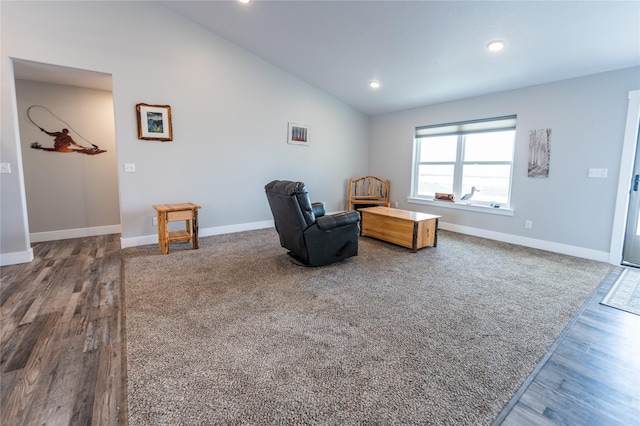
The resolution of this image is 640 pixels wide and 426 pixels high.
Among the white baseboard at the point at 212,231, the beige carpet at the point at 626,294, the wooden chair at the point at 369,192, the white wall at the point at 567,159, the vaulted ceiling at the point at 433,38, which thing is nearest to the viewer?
the beige carpet at the point at 626,294

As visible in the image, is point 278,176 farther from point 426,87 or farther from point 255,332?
point 255,332

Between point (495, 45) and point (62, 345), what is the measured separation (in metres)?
4.68

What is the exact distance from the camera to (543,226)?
4.04 meters

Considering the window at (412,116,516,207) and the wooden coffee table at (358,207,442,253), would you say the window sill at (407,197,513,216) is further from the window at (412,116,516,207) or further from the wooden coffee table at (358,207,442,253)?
the wooden coffee table at (358,207,442,253)

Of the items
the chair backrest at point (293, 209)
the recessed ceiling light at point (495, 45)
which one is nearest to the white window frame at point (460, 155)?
the recessed ceiling light at point (495, 45)

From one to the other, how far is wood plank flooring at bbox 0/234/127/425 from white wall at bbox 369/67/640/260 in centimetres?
491

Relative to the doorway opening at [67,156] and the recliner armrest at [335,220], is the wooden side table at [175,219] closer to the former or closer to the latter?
the doorway opening at [67,156]

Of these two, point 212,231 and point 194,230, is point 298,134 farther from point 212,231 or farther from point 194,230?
point 194,230

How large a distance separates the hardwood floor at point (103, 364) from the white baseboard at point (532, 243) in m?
1.20

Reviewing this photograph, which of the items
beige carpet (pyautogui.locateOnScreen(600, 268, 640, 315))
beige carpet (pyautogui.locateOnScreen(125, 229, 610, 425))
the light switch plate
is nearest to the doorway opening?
beige carpet (pyautogui.locateOnScreen(125, 229, 610, 425))

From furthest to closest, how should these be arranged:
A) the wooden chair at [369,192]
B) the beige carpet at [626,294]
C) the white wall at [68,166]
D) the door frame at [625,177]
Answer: the wooden chair at [369,192] → the white wall at [68,166] → the door frame at [625,177] → the beige carpet at [626,294]

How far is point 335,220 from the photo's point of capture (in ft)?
10.4

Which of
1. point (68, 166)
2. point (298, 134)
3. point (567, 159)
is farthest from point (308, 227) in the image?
point (68, 166)

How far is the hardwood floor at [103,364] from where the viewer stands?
4.47ft
